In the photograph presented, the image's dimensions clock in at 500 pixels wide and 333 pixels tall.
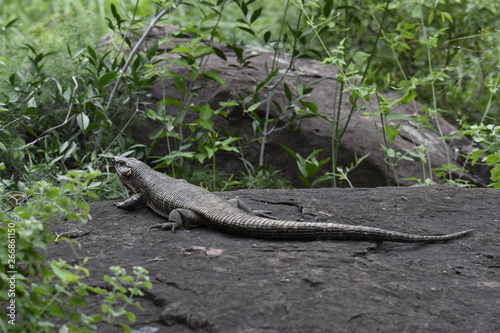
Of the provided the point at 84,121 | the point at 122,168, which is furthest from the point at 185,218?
the point at 84,121

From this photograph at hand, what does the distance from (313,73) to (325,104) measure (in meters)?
0.97

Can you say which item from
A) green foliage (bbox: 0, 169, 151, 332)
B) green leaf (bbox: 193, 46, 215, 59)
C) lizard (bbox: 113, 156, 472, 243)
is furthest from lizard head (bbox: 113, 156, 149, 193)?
green foliage (bbox: 0, 169, 151, 332)

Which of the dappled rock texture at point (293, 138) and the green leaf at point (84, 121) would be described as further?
the dappled rock texture at point (293, 138)

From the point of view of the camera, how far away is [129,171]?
6234 mm

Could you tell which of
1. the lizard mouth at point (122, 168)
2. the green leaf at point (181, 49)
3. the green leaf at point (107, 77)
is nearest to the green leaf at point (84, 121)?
the green leaf at point (107, 77)

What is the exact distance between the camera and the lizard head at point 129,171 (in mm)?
6137

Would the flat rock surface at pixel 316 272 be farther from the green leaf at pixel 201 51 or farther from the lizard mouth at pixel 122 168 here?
the green leaf at pixel 201 51

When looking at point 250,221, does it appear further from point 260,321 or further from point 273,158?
point 273,158

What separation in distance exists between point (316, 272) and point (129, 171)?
109 inches

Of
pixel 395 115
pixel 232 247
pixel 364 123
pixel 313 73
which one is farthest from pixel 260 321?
pixel 313 73

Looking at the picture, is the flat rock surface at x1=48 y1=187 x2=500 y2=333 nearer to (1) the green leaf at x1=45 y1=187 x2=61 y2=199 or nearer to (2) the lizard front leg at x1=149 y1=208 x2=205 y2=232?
(2) the lizard front leg at x1=149 y1=208 x2=205 y2=232

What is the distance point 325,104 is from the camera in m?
9.01

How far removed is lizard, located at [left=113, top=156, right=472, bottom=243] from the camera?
4.62m

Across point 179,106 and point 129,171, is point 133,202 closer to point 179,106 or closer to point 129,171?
point 129,171
